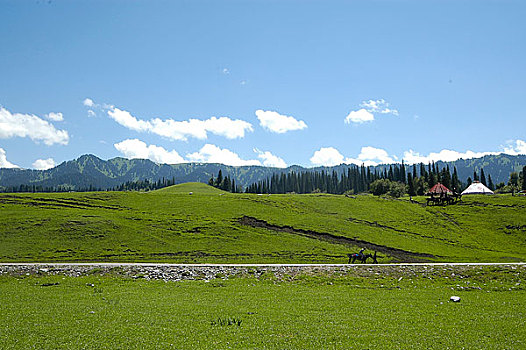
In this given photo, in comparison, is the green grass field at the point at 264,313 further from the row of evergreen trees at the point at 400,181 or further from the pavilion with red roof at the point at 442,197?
the row of evergreen trees at the point at 400,181

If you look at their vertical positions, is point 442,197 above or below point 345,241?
above

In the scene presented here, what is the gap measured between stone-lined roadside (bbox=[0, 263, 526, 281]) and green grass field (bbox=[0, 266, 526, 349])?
100 cm

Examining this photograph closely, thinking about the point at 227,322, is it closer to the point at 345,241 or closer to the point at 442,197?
the point at 345,241

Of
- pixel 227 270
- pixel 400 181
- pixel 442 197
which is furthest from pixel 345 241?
pixel 400 181

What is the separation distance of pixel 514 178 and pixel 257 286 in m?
172

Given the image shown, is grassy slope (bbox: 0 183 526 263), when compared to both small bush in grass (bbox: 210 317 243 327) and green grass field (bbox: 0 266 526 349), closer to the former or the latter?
green grass field (bbox: 0 266 526 349)

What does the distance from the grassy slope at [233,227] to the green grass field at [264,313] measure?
45.9ft

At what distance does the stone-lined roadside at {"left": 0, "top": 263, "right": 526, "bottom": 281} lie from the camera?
29078 mm

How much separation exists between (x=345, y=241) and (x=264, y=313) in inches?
1393

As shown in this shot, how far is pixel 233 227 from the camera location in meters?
52.2

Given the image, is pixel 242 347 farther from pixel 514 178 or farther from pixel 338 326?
pixel 514 178

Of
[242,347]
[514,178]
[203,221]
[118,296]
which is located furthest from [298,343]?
[514,178]

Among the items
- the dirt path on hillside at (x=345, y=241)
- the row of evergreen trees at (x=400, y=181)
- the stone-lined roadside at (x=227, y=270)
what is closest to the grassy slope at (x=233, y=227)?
the dirt path on hillside at (x=345, y=241)

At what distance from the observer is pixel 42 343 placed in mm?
12312
